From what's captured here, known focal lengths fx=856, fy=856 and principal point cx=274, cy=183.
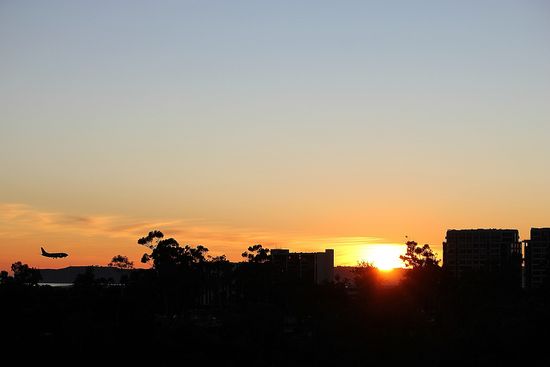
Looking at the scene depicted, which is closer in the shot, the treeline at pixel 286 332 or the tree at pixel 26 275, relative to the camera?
the treeline at pixel 286 332

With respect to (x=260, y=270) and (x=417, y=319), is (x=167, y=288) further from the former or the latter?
(x=417, y=319)

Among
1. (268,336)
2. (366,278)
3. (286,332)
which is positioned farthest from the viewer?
(366,278)

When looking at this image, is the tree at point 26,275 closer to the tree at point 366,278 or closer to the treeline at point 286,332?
the treeline at point 286,332

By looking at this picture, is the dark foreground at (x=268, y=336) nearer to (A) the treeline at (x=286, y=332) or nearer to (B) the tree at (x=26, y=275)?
(A) the treeline at (x=286, y=332)

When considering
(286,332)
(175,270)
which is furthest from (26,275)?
(286,332)

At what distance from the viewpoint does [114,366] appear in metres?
58.9

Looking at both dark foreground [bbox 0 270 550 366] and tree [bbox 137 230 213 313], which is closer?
dark foreground [bbox 0 270 550 366]

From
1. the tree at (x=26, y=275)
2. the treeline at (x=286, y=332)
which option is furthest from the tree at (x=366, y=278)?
the tree at (x=26, y=275)

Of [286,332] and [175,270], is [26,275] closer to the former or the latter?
[175,270]

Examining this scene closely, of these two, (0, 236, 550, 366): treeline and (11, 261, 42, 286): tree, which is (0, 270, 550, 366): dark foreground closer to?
(0, 236, 550, 366): treeline

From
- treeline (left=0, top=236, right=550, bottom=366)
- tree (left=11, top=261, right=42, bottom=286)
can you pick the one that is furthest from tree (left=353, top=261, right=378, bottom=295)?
tree (left=11, top=261, right=42, bottom=286)

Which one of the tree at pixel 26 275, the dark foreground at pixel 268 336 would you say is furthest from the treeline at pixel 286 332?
the tree at pixel 26 275

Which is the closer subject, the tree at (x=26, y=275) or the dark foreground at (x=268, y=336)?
the dark foreground at (x=268, y=336)

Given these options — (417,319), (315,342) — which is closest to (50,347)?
(315,342)
